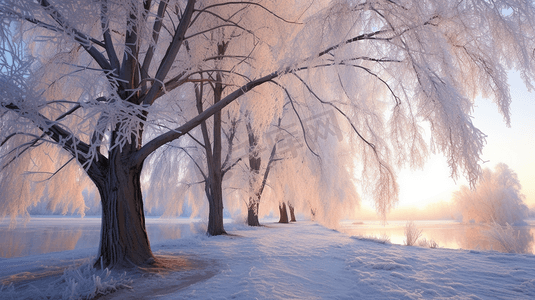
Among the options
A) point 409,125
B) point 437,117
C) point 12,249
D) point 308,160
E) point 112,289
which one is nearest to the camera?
point 112,289

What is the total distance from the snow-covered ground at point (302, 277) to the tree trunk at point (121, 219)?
0.32 meters

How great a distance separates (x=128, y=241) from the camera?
3.48 meters

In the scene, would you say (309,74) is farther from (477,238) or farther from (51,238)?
(477,238)

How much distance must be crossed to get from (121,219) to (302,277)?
236 cm

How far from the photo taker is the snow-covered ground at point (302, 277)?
2.35 m

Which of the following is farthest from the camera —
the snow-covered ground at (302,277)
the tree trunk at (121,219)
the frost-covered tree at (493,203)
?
the frost-covered tree at (493,203)

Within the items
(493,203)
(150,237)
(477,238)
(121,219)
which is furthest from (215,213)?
(493,203)

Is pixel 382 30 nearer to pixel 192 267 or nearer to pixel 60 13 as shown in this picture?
pixel 60 13

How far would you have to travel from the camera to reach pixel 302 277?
2.90 meters

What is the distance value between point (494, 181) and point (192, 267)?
24492mm

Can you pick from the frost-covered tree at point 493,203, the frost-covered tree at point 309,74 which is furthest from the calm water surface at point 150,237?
the frost-covered tree at point 493,203

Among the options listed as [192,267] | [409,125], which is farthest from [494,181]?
[192,267]

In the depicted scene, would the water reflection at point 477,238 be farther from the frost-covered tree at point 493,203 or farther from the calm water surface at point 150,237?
the frost-covered tree at point 493,203

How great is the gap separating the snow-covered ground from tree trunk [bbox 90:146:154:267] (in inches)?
12.6
